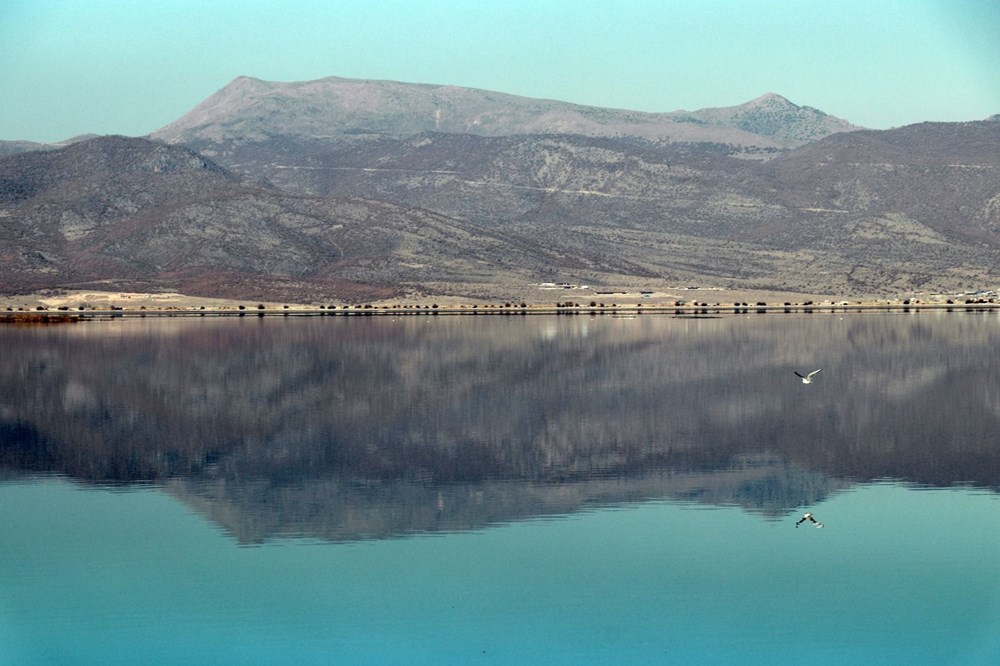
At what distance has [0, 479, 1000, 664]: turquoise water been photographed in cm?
2658

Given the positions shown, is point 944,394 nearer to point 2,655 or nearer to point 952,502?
point 952,502

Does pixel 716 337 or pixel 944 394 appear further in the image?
pixel 716 337

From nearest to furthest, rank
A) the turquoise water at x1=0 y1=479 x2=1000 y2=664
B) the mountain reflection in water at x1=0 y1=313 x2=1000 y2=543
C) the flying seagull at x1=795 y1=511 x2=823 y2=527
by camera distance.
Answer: the turquoise water at x1=0 y1=479 x2=1000 y2=664, the flying seagull at x1=795 y1=511 x2=823 y2=527, the mountain reflection in water at x1=0 y1=313 x2=1000 y2=543

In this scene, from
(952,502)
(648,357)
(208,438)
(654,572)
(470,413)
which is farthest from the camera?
(648,357)

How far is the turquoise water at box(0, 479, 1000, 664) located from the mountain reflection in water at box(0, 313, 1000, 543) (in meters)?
2.51

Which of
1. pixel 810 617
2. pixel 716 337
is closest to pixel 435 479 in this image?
pixel 810 617

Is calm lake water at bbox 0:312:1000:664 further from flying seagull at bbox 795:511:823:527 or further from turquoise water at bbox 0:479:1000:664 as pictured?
flying seagull at bbox 795:511:823:527

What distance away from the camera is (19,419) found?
61594 millimetres

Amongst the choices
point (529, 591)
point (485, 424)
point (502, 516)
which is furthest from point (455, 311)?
point (529, 591)

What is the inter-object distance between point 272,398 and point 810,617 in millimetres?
43558

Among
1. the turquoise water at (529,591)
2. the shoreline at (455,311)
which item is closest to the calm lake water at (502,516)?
the turquoise water at (529,591)

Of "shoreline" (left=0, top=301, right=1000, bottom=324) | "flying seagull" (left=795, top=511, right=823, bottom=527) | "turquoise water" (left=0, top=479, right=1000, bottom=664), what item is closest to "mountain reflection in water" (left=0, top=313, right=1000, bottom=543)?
Result: "flying seagull" (left=795, top=511, right=823, bottom=527)

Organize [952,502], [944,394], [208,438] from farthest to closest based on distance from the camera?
[944,394] → [208,438] → [952,502]

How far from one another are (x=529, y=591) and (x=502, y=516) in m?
7.99
